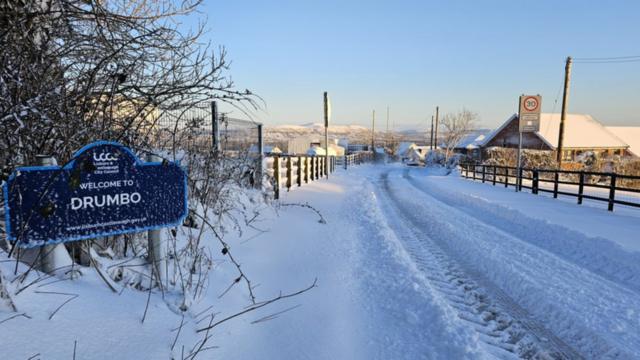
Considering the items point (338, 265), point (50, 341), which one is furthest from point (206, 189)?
point (50, 341)

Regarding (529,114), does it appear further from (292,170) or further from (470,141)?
(470,141)

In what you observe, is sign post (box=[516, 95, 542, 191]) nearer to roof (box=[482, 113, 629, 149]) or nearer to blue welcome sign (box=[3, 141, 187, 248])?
blue welcome sign (box=[3, 141, 187, 248])

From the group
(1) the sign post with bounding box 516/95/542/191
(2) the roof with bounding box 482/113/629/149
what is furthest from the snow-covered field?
(2) the roof with bounding box 482/113/629/149

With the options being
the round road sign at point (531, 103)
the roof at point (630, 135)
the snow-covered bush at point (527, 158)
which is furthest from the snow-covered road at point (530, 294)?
the roof at point (630, 135)

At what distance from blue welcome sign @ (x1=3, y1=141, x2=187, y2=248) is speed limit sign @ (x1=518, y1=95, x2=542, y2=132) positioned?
15.9 m

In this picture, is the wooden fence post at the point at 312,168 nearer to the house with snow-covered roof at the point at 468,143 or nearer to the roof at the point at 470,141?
the house with snow-covered roof at the point at 468,143

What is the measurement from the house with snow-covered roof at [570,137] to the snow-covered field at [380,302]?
31173 mm

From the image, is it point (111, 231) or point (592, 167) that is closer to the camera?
point (111, 231)

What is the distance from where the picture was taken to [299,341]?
9.84ft

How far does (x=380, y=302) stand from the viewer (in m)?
3.92

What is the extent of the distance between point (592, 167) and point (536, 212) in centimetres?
2297

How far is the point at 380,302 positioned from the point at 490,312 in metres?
1.11

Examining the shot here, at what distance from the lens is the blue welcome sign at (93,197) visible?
2.21m

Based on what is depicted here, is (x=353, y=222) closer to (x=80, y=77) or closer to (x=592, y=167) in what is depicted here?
(x=80, y=77)
